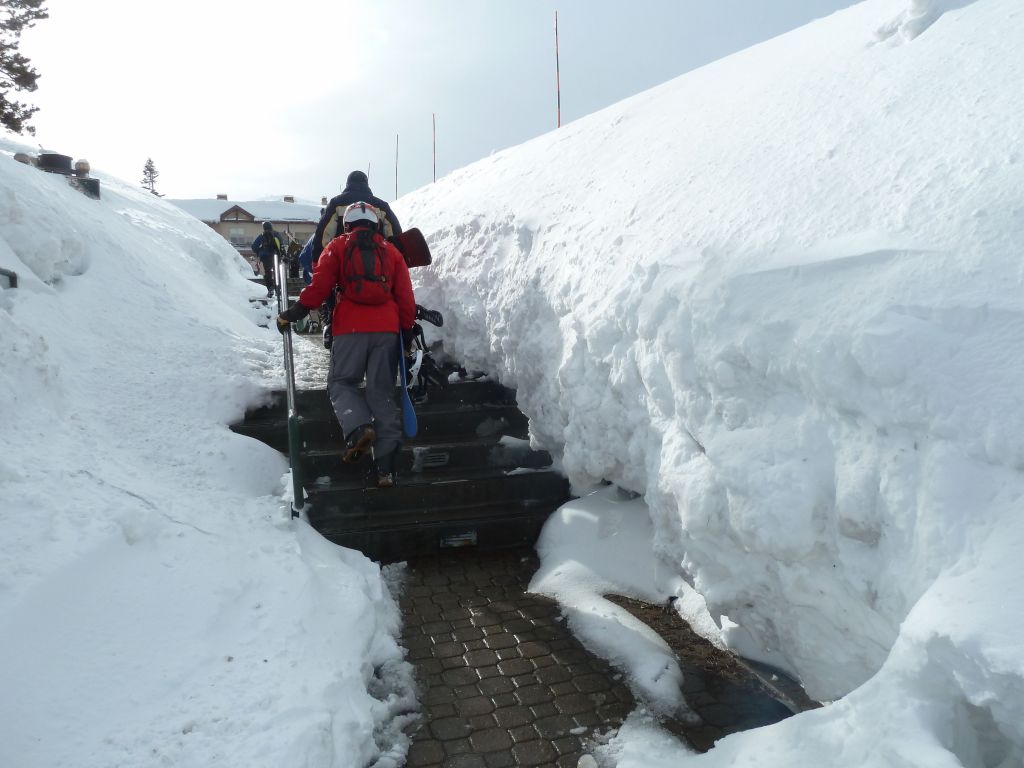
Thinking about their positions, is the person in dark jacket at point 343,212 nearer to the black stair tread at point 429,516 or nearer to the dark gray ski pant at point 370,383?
the dark gray ski pant at point 370,383

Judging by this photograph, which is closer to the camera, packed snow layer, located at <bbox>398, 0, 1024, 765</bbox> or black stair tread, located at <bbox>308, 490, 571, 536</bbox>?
packed snow layer, located at <bbox>398, 0, 1024, 765</bbox>

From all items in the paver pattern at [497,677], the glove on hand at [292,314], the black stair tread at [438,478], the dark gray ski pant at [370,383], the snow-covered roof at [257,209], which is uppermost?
the snow-covered roof at [257,209]

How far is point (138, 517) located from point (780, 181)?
13.3 ft

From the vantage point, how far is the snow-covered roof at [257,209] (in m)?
51.2

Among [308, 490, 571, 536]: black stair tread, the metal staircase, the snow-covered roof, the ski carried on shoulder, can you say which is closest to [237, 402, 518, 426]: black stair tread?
the metal staircase

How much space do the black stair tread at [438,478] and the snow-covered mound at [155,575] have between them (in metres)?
0.37

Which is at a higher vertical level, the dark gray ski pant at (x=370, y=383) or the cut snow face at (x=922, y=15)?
the cut snow face at (x=922, y=15)

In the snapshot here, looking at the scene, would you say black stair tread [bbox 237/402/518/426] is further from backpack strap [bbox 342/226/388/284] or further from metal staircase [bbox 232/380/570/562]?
backpack strap [bbox 342/226/388/284]

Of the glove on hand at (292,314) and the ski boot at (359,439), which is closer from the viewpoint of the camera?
the ski boot at (359,439)

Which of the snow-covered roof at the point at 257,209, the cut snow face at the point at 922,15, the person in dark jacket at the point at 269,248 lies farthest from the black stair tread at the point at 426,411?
the snow-covered roof at the point at 257,209

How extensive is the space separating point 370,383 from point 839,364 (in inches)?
129

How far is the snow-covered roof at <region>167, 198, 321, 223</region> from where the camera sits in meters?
51.2

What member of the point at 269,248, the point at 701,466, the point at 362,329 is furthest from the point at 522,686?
the point at 269,248

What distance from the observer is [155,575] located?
11.4ft
